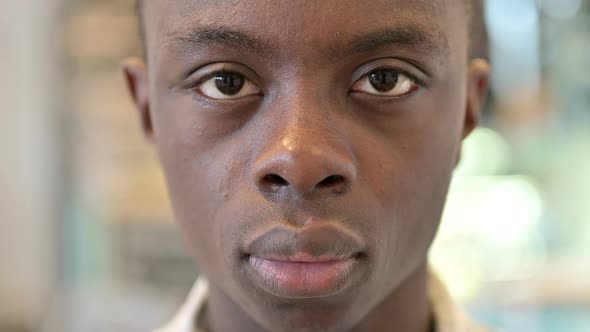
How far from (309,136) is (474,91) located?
269mm

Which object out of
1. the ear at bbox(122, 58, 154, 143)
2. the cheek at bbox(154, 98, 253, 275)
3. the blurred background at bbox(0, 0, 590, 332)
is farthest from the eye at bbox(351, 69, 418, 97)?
the blurred background at bbox(0, 0, 590, 332)

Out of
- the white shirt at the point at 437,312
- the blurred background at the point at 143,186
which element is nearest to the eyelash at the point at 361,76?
the white shirt at the point at 437,312

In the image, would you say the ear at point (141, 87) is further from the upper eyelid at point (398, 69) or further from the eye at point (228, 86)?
the upper eyelid at point (398, 69)

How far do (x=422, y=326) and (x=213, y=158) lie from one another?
277mm

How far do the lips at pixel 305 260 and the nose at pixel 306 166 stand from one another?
3 centimetres

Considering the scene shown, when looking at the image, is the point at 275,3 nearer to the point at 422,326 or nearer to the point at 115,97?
the point at 422,326

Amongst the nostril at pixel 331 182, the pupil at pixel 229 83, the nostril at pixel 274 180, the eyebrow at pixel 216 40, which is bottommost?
the nostril at pixel 274 180

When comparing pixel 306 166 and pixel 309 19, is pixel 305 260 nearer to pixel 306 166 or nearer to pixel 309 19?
pixel 306 166

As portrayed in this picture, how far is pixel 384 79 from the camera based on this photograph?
604 millimetres

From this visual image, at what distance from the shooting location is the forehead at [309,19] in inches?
22.2

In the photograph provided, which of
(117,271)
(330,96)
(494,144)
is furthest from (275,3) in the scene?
(117,271)

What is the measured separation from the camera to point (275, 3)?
57cm

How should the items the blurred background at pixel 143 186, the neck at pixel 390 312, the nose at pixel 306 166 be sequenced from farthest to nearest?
1. the blurred background at pixel 143 186
2. the neck at pixel 390 312
3. the nose at pixel 306 166

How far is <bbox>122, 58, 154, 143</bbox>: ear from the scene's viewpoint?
76cm
